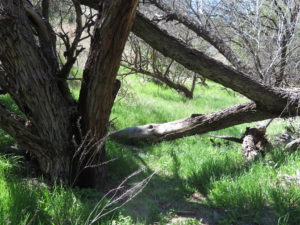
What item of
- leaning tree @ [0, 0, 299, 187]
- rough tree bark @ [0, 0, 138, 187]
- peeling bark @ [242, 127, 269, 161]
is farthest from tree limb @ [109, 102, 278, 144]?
rough tree bark @ [0, 0, 138, 187]

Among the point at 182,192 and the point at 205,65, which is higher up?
the point at 205,65

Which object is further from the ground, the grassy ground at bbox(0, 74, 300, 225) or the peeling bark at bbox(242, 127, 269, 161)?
the peeling bark at bbox(242, 127, 269, 161)

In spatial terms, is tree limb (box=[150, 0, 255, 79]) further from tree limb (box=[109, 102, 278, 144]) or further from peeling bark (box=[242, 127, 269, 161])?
tree limb (box=[109, 102, 278, 144])

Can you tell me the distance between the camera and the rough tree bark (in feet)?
11.2

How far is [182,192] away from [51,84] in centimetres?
198

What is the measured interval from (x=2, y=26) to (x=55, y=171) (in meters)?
1.62

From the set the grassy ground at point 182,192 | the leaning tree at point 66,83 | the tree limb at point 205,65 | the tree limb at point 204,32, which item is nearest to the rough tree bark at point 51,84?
the leaning tree at point 66,83

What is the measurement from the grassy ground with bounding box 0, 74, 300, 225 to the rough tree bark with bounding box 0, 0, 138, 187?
0.41m

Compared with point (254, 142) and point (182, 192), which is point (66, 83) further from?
point (254, 142)

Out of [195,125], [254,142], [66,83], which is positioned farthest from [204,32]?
[66,83]

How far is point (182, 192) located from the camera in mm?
4125

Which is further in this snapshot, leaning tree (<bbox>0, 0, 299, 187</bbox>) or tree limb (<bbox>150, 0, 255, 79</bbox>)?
tree limb (<bbox>150, 0, 255, 79</bbox>)

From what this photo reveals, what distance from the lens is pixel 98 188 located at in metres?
4.14

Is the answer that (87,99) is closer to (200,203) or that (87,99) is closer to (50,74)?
(50,74)
